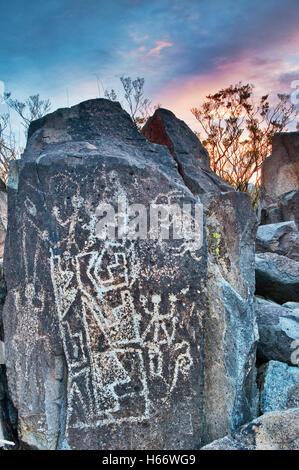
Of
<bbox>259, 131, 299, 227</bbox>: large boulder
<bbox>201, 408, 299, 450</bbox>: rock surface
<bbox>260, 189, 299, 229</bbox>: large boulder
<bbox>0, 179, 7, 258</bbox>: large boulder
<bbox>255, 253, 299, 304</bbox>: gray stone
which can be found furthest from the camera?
<bbox>259, 131, 299, 227</bbox>: large boulder

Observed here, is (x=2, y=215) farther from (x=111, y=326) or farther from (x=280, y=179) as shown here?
(x=280, y=179)

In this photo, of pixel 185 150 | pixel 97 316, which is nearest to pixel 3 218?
pixel 185 150

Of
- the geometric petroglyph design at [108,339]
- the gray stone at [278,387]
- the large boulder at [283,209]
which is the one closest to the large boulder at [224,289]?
the gray stone at [278,387]

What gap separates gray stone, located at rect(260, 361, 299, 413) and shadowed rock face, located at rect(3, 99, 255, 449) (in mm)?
369

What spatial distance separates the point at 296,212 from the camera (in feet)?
30.2

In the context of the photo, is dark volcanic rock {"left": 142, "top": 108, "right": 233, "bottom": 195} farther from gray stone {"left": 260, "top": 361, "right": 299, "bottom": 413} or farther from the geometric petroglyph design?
gray stone {"left": 260, "top": 361, "right": 299, "bottom": 413}

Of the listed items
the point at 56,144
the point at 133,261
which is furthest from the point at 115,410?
the point at 56,144

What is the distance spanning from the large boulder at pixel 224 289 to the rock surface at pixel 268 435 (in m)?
0.40

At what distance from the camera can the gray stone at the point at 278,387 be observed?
3.25 m

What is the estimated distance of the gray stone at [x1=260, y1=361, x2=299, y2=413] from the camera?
3250 mm

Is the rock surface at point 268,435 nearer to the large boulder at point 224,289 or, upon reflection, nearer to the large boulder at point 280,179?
the large boulder at point 224,289

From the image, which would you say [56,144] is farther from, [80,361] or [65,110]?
[80,361]

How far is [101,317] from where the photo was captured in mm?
2816

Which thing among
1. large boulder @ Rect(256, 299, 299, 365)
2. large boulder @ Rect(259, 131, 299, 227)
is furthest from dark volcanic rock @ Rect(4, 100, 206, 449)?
large boulder @ Rect(259, 131, 299, 227)
